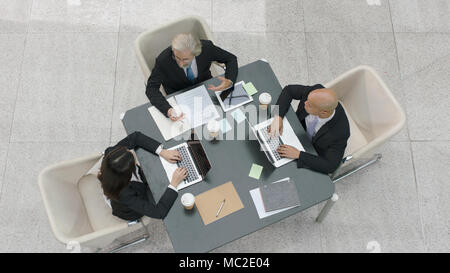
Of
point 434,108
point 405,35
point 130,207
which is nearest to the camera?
point 130,207

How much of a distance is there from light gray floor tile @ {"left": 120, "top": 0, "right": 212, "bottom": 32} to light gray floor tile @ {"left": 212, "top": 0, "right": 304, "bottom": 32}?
0.41 feet

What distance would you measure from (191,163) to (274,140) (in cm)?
54

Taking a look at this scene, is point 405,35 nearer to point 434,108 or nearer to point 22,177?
point 434,108

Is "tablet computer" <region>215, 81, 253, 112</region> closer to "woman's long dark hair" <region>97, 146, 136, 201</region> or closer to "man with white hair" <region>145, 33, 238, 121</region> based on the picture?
"man with white hair" <region>145, 33, 238, 121</region>

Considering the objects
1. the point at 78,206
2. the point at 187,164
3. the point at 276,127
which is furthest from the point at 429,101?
the point at 78,206

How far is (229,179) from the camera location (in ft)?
7.16

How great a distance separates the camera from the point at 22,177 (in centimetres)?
298

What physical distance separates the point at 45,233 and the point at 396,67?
332 centimetres

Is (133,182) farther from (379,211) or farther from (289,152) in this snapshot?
(379,211)

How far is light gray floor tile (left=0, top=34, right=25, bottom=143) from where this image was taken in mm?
3162

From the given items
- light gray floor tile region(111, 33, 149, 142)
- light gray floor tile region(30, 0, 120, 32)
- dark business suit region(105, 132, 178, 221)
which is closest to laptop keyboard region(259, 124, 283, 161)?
dark business suit region(105, 132, 178, 221)

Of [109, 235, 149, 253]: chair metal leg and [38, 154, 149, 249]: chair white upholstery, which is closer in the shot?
[38, 154, 149, 249]: chair white upholstery

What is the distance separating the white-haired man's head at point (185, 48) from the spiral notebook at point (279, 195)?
944 millimetres
